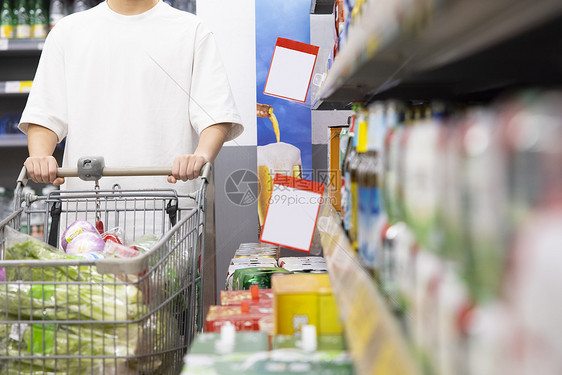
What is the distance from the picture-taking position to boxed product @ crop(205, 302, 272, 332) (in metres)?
1.46

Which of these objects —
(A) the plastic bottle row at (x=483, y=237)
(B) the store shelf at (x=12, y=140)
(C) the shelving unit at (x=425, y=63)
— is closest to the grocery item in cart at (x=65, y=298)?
(C) the shelving unit at (x=425, y=63)

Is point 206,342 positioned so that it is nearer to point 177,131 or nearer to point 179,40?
point 177,131

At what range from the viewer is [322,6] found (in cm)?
380

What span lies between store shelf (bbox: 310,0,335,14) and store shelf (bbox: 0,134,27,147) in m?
2.09

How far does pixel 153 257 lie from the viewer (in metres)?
1.55

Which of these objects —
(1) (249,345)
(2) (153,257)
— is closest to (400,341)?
(1) (249,345)

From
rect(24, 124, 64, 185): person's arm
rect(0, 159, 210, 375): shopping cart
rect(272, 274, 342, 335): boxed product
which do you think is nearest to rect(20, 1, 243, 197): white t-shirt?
rect(24, 124, 64, 185): person's arm

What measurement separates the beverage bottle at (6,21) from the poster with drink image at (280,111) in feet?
5.44

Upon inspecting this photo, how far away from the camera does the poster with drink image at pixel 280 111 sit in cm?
420

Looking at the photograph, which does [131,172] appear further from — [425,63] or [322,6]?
[322,6]

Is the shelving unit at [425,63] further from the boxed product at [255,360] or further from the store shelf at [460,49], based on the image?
the boxed product at [255,360]

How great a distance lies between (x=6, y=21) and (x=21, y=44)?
270mm

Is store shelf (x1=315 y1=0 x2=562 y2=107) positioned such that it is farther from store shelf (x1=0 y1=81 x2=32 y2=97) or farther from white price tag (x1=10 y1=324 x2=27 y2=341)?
store shelf (x1=0 y1=81 x2=32 y2=97)

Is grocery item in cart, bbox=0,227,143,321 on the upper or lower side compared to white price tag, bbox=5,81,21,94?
lower
